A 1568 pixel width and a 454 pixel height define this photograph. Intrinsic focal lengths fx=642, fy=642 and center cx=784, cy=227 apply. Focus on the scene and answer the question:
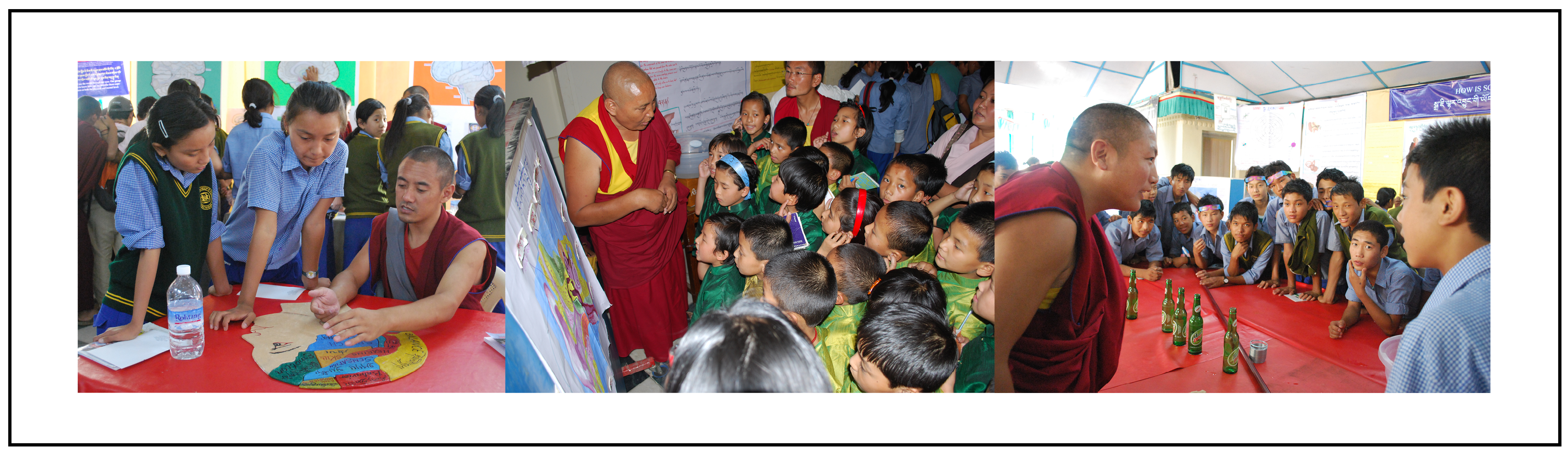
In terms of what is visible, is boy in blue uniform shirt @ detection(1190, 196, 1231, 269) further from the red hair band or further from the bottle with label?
the red hair band

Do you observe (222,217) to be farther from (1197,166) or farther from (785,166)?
(1197,166)

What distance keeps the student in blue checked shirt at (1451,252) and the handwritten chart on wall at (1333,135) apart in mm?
127

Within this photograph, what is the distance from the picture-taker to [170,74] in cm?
191

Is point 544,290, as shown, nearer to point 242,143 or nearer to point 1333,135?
point 242,143

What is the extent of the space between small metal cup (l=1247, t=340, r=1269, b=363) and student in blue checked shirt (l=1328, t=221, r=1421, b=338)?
21cm

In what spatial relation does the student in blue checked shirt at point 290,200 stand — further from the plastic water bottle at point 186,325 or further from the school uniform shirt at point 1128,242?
the school uniform shirt at point 1128,242

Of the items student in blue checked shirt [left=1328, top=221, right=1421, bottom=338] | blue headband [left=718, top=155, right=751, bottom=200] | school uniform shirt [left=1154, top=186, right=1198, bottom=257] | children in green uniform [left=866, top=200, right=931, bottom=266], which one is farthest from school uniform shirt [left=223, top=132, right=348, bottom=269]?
student in blue checked shirt [left=1328, top=221, right=1421, bottom=338]

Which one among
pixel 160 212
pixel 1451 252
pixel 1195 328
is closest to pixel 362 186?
pixel 160 212

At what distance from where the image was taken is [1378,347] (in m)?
1.89

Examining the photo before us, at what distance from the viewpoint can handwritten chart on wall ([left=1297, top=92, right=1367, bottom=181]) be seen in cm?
186

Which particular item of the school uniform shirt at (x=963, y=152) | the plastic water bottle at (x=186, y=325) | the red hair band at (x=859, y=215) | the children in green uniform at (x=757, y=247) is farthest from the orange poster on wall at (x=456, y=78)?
the school uniform shirt at (x=963, y=152)

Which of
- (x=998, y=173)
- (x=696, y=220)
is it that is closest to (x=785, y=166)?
(x=696, y=220)

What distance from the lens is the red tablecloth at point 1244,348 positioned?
6.27 ft

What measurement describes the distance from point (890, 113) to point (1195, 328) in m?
1.98
